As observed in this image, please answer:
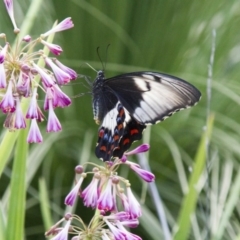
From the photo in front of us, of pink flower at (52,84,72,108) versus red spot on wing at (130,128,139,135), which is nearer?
pink flower at (52,84,72,108)

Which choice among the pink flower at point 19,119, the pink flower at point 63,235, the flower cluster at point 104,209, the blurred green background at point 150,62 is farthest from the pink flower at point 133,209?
the blurred green background at point 150,62

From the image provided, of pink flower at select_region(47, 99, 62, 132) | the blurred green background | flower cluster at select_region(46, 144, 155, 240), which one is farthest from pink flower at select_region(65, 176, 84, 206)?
the blurred green background

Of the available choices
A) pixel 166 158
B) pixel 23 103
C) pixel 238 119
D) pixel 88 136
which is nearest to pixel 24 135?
pixel 23 103

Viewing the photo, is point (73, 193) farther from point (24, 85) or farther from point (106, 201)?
point (24, 85)

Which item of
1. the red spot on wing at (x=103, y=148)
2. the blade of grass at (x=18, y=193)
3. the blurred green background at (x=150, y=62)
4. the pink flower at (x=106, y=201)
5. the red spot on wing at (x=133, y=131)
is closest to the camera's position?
the pink flower at (x=106, y=201)

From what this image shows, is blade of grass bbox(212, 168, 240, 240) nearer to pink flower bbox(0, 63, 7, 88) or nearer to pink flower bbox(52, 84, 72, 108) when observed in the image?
pink flower bbox(52, 84, 72, 108)

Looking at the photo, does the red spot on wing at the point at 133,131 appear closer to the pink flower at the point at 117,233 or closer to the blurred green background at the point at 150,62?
the pink flower at the point at 117,233
